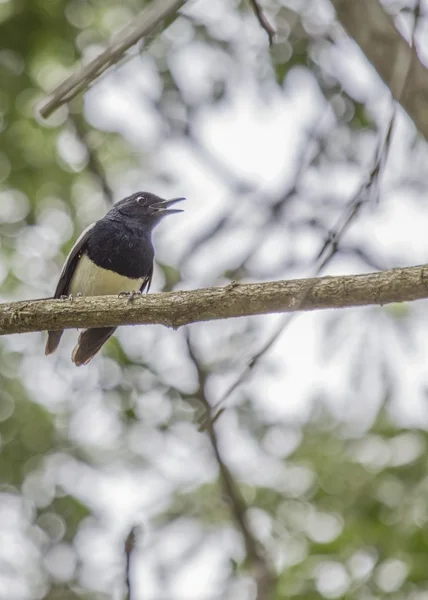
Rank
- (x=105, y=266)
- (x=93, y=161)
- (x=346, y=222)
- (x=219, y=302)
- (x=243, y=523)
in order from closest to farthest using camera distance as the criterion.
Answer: (x=346, y=222) < (x=219, y=302) < (x=243, y=523) < (x=105, y=266) < (x=93, y=161)

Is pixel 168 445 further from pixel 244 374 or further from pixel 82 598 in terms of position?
pixel 244 374

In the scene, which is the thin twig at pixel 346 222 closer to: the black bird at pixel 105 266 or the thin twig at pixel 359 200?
the thin twig at pixel 359 200

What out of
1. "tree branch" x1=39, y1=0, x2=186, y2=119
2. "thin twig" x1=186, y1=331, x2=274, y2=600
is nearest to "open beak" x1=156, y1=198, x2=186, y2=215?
"thin twig" x1=186, y1=331, x2=274, y2=600

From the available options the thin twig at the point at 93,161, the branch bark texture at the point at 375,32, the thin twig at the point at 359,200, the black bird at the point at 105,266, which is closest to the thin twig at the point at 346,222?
the thin twig at the point at 359,200

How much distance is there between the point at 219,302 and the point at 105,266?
2382 millimetres

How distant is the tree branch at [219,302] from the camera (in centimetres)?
318

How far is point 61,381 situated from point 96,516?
114cm

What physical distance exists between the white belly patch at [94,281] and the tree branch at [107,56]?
3234 millimetres

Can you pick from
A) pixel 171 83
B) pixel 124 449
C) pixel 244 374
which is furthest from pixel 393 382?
pixel 244 374

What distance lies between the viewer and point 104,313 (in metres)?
3.89

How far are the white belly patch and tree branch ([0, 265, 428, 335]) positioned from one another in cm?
163

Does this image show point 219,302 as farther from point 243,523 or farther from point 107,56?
point 107,56

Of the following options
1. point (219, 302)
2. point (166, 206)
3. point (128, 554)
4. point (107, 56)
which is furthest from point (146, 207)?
point (128, 554)

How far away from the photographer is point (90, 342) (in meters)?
5.66
